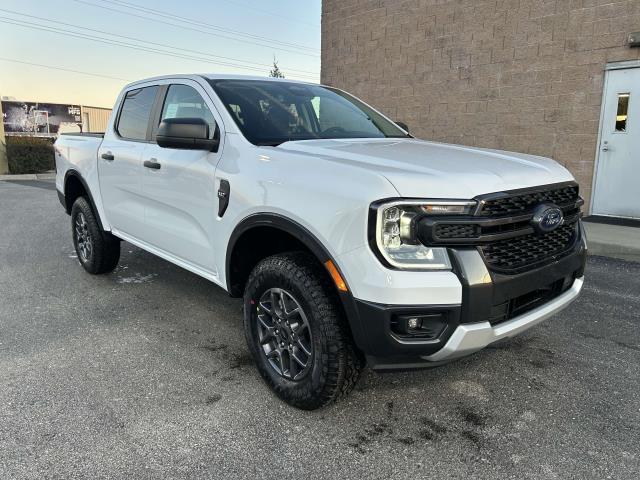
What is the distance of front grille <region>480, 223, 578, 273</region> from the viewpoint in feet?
7.56

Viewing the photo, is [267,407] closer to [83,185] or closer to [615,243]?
[83,185]

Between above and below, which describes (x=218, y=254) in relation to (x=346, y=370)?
above

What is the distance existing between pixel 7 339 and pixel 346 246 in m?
2.78

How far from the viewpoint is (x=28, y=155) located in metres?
18.0

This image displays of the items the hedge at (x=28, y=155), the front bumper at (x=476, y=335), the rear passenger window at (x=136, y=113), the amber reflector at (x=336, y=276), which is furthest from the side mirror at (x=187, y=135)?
the hedge at (x=28, y=155)

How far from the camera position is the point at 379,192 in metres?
2.17

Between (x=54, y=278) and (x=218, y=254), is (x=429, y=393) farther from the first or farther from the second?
(x=54, y=278)

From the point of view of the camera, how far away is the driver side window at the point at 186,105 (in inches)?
132

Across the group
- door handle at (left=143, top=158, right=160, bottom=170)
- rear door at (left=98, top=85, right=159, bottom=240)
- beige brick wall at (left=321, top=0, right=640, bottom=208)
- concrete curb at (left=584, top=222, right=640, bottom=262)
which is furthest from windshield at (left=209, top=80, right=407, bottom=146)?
beige brick wall at (left=321, top=0, right=640, bottom=208)

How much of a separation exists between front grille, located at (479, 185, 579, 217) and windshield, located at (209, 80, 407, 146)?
1.32 meters

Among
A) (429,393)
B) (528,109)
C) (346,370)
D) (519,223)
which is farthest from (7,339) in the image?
(528,109)

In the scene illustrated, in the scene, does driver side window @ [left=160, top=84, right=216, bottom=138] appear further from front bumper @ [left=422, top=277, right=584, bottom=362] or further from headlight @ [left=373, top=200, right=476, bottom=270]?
front bumper @ [left=422, top=277, right=584, bottom=362]

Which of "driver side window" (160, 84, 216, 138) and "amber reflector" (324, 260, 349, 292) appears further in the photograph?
"driver side window" (160, 84, 216, 138)

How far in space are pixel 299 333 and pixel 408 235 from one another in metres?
0.82
